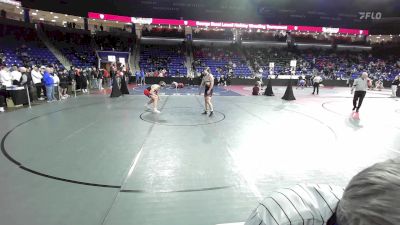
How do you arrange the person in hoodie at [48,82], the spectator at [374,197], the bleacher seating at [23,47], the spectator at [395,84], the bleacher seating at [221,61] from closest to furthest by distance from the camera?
the spectator at [374,197]
the person in hoodie at [48,82]
the spectator at [395,84]
the bleacher seating at [23,47]
the bleacher seating at [221,61]

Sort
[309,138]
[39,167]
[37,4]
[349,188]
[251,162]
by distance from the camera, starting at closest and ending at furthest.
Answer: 1. [349,188]
2. [39,167]
3. [251,162]
4. [309,138]
5. [37,4]

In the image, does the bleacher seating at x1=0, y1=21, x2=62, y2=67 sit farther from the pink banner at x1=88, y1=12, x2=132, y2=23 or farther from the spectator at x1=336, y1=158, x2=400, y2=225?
the spectator at x1=336, y1=158, x2=400, y2=225

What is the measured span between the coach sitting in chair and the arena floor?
268cm

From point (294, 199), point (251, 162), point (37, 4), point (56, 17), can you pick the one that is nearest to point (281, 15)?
point (37, 4)

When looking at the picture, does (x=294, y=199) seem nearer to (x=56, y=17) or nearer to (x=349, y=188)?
(x=349, y=188)

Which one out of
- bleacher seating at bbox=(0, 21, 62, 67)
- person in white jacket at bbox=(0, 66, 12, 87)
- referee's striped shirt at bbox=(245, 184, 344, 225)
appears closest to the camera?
referee's striped shirt at bbox=(245, 184, 344, 225)

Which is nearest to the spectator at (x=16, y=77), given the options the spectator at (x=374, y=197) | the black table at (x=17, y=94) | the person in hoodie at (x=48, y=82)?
the black table at (x=17, y=94)

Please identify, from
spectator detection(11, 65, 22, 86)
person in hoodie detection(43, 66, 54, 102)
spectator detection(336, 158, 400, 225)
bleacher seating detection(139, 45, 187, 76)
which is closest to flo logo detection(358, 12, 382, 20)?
bleacher seating detection(139, 45, 187, 76)

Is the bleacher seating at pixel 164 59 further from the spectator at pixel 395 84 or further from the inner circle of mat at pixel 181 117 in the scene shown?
the spectator at pixel 395 84

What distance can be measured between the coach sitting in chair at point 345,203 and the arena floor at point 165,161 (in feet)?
8.78

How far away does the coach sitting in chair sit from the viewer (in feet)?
1.94

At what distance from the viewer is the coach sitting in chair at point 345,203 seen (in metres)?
0.59

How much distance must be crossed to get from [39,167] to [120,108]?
687cm

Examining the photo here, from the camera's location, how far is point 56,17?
37.1 meters
